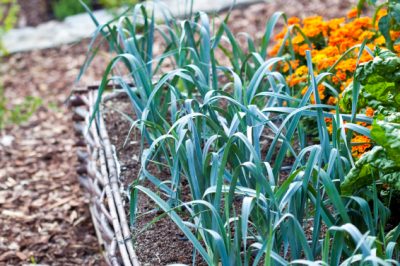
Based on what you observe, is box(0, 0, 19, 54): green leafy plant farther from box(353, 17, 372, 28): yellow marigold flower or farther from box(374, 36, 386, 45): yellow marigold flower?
box(374, 36, 386, 45): yellow marigold flower

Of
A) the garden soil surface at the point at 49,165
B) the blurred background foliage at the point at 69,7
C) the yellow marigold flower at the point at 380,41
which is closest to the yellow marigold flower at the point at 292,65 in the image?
the yellow marigold flower at the point at 380,41

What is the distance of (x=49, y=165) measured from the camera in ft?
14.3

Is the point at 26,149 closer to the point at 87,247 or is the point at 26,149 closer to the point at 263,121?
the point at 87,247

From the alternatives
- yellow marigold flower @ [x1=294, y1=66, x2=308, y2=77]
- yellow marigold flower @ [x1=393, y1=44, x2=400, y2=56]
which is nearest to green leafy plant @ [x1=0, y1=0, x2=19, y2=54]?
yellow marigold flower @ [x1=294, y1=66, x2=308, y2=77]

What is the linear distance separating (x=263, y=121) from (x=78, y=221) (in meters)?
1.77

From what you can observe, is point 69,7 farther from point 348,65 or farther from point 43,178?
point 348,65

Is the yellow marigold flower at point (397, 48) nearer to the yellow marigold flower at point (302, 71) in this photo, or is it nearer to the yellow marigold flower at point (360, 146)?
the yellow marigold flower at point (302, 71)

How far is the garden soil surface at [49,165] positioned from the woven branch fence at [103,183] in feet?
0.31

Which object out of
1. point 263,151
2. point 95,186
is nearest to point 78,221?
point 95,186

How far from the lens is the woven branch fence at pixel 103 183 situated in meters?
2.55

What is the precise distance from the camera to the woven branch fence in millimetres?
2551

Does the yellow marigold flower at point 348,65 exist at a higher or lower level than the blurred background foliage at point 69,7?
lower

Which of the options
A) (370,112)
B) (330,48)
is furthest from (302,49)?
(370,112)

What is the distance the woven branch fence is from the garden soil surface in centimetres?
9
